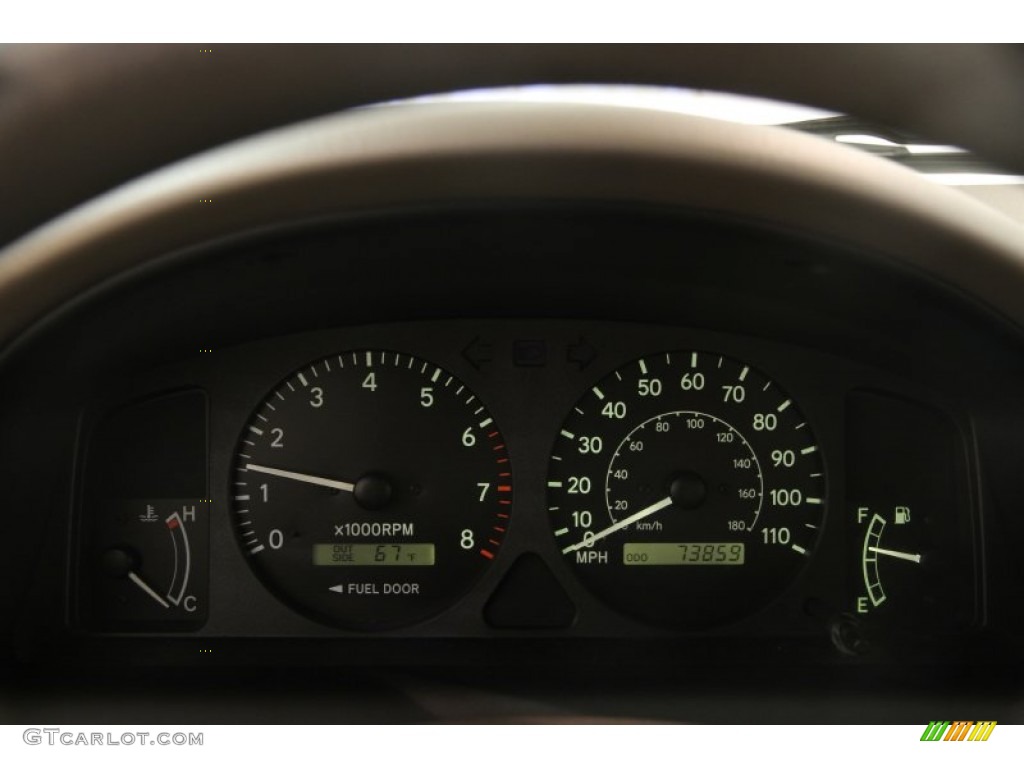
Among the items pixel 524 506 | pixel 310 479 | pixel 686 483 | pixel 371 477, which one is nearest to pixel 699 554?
pixel 686 483

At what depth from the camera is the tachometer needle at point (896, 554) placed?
103 inches

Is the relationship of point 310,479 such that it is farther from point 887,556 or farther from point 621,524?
point 887,556

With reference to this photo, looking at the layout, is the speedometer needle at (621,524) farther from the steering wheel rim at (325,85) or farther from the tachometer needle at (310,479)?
the steering wheel rim at (325,85)

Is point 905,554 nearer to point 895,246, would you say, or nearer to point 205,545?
point 895,246

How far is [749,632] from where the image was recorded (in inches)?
104

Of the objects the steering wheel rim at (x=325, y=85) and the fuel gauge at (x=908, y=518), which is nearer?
the steering wheel rim at (x=325, y=85)

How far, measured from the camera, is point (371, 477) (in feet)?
8.56

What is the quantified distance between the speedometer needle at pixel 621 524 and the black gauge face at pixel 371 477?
0.59 ft

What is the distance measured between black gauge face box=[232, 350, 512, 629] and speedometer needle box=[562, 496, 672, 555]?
0.18 meters

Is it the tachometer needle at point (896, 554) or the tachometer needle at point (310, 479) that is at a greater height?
the tachometer needle at point (310, 479)

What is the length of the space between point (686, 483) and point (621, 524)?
0.19 m

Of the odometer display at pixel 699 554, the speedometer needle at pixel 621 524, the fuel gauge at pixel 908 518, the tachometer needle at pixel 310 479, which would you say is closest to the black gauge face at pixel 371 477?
the tachometer needle at pixel 310 479

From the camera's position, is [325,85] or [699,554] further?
[699,554]

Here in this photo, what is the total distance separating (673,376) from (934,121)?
1133 millimetres
